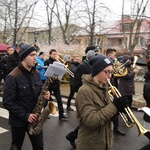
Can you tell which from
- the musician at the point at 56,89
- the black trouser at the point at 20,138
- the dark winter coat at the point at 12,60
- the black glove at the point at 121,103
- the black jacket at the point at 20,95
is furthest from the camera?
the dark winter coat at the point at 12,60

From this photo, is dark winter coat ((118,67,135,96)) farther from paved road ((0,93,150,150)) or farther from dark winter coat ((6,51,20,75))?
dark winter coat ((6,51,20,75))

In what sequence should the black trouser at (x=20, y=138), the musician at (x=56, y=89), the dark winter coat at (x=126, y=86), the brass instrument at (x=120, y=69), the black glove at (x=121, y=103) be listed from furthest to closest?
the dark winter coat at (x=126, y=86)
the musician at (x=56, y=89)
the brass instrument at (x=120, y=69)
the black trouser at (x=20, y=138)
the black glove at (x=121, y=103)

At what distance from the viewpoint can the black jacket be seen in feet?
9.32

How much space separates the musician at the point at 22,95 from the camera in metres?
2.85

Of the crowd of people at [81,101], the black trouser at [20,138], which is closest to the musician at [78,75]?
the crowd of people at [81,101]

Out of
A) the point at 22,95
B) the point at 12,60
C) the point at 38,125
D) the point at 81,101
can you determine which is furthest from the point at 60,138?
the point at 12,60

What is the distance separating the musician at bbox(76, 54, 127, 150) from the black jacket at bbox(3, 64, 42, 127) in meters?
0.86

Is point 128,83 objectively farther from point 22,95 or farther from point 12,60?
point 22,95

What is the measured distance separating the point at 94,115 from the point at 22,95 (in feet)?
3.70

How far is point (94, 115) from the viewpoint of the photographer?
218 cm

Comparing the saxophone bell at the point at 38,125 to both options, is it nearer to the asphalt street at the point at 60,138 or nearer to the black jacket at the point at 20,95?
the black jacket at the point at 20,95

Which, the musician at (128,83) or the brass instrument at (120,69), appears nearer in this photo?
the brass instrument at (120,69)

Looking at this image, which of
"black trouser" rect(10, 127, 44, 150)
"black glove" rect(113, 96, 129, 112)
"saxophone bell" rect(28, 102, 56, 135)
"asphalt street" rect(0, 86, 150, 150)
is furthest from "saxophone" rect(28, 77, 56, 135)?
"asphalt street" rect(0, 86, 150, 150)

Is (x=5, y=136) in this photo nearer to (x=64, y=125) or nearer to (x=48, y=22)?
(x=64, y=125)
